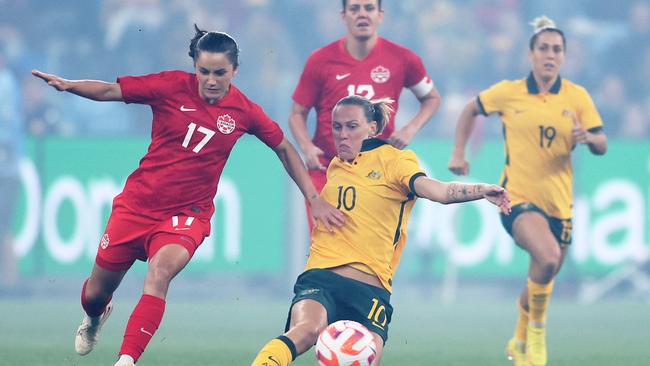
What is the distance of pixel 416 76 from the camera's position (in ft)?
31.2

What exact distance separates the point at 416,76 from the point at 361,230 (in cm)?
242

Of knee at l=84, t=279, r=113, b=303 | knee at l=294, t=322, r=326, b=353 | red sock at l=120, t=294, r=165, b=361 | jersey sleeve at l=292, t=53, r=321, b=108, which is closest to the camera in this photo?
knee at l=294, t=322, r=326, b=353

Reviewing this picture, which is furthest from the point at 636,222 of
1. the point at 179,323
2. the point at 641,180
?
the point at 179,323

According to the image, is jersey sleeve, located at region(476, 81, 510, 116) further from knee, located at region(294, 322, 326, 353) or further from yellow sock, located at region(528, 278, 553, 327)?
knee, located at region(294, 322, 326, 353)

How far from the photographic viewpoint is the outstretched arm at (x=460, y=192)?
21.3ft

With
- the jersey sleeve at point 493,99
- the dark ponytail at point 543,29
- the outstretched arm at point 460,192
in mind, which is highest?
the dark ponytail at point 543,29

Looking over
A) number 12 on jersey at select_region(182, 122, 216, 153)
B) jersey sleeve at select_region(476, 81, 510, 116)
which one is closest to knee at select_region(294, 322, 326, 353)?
number 12 on jersey at select_region(182, 122, 216, 153)

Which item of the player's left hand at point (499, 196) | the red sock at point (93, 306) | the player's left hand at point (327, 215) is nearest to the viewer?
the player's left hand at point (499, 196)

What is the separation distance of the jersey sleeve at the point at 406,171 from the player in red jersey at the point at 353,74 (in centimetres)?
180

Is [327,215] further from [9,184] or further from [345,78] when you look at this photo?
[9,184]

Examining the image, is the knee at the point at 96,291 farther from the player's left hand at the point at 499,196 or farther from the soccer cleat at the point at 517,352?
the soccer cleat at the point at 517,352

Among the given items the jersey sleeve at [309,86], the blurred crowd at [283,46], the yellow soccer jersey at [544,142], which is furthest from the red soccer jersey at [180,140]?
the blurred crowd at [283,46]

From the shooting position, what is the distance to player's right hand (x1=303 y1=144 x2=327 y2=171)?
8.86 metres

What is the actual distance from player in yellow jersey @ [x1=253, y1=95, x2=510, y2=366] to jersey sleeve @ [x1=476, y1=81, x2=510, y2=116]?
8.42 feet
